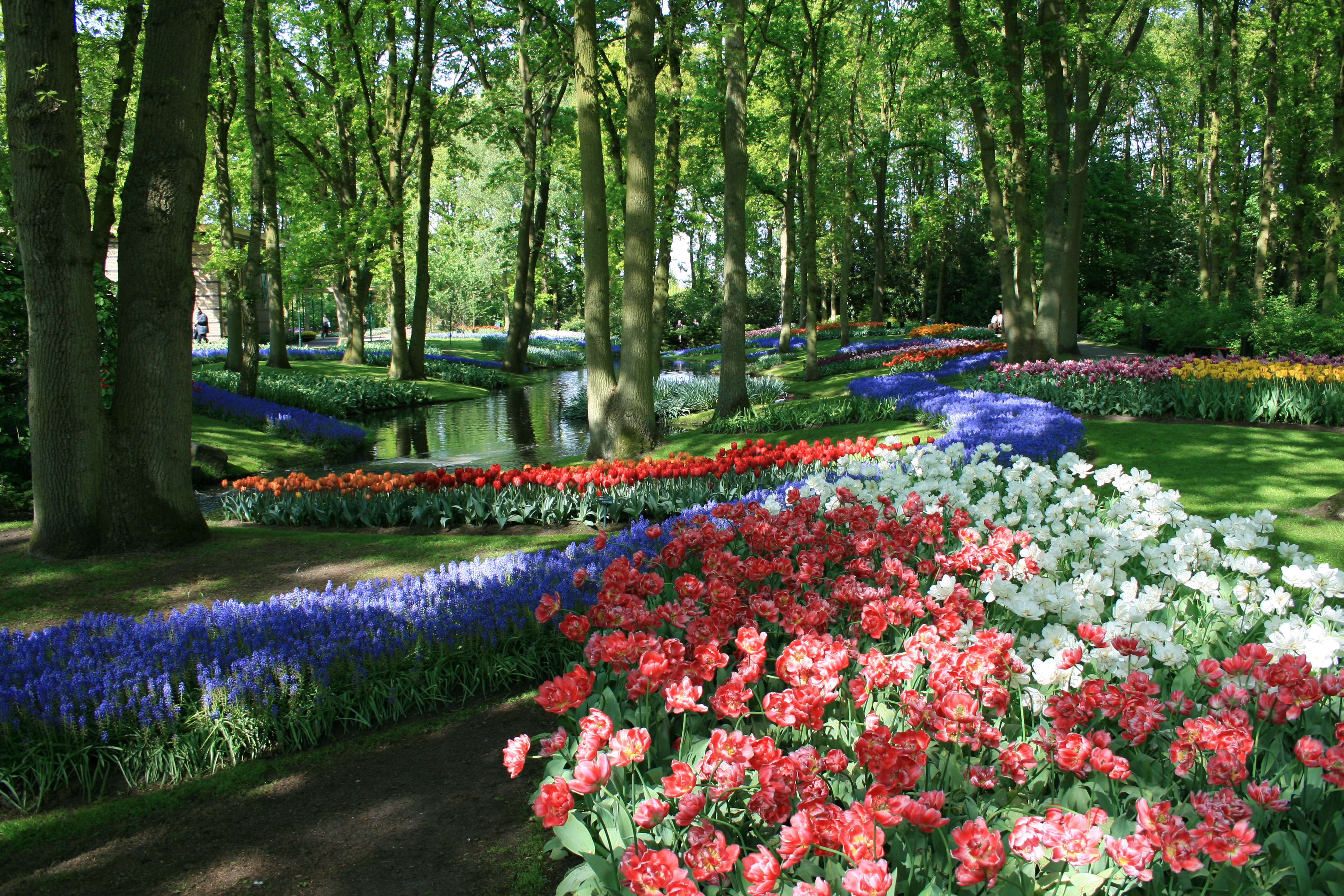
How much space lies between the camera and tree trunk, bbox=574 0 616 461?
442 inches

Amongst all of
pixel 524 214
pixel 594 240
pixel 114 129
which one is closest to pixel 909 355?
pixel 524 214

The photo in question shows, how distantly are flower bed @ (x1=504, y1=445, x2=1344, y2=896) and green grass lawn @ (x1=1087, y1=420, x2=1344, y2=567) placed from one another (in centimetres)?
384

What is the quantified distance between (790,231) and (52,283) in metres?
21.3

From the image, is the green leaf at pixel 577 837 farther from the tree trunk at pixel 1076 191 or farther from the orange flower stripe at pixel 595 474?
the tree trunk at pixel 1076 191

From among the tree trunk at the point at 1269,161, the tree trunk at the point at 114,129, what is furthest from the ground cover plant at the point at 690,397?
the tree trunk at the point at 1269,161

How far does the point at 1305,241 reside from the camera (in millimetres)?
26688

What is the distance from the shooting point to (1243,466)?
9.24 m

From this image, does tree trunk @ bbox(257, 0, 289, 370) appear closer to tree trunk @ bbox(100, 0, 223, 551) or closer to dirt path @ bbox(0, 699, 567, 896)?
tree trunk @ bbox(100, 0, 223, 551)

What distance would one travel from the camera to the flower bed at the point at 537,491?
8.03 metres


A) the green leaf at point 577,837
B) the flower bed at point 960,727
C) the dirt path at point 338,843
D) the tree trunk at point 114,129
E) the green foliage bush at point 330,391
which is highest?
the tree trunk at point 114,129

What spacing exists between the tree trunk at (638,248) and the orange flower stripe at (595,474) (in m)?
2.38

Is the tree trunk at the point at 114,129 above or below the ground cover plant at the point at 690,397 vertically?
above

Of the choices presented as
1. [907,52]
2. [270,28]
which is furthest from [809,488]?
[270,28]

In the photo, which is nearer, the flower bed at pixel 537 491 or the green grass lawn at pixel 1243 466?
the green grass lawn at pixel 1243 466
